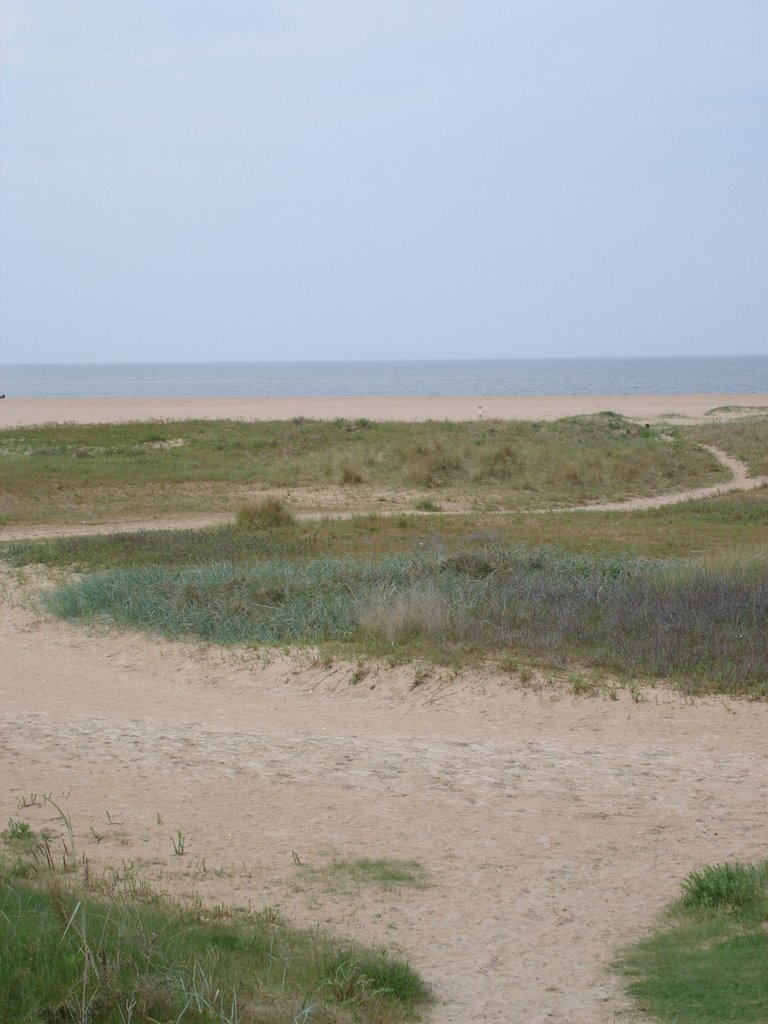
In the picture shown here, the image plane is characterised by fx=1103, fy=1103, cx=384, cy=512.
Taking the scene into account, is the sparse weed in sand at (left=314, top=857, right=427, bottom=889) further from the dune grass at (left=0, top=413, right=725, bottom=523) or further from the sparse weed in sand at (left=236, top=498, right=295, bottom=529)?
the dune grass at (left=0, top=413, right=725, bottom=523)

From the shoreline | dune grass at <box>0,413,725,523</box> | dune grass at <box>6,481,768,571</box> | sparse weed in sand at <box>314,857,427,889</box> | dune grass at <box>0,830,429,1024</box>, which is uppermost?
the shoreline

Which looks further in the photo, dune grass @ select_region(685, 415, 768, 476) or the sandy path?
dune grass @ select_region(685, 415, 768, 476)

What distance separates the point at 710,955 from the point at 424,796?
2725mm

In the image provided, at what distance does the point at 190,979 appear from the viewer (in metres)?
4.05

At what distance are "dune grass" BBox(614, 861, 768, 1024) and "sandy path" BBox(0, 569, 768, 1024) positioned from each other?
158 mm

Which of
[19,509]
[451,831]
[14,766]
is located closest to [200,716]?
[14,766]

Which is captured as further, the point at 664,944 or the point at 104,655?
the point at 104,655

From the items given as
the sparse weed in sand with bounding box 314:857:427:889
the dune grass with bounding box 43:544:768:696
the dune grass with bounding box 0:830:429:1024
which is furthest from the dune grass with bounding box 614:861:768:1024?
the dune grass with bounding box 43:544:768:696

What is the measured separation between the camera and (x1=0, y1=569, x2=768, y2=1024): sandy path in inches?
205

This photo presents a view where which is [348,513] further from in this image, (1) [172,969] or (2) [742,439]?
(2) [742,439]

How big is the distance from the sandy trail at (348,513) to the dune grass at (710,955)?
13682 millimetres

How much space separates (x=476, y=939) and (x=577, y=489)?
20.6 metres

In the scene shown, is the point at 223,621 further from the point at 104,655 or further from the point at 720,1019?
the point at 720,1019

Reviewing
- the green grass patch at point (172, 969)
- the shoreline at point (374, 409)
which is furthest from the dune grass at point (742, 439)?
the green grass patch at point (172, 969)
